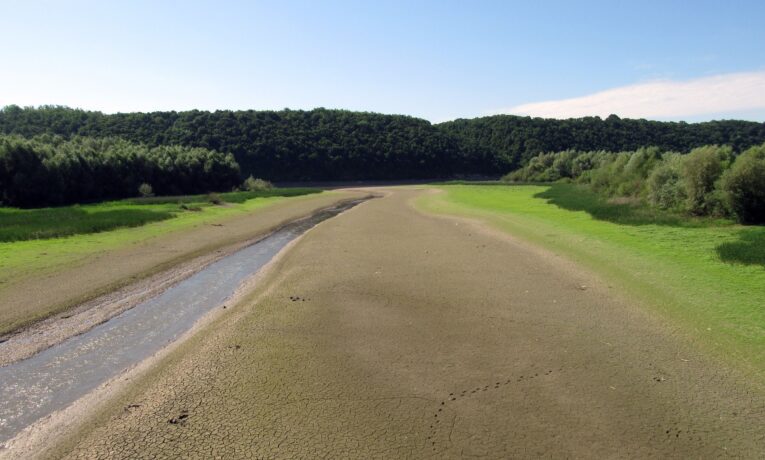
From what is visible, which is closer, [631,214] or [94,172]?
[631,214]

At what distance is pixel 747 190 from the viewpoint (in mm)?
20344

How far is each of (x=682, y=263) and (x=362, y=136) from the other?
4530 inches

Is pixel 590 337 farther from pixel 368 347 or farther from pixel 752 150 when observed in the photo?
pixel 752 150

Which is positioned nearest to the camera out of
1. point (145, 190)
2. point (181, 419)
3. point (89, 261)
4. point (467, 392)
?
point (181, 419)

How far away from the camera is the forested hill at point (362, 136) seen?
100438 millimetres

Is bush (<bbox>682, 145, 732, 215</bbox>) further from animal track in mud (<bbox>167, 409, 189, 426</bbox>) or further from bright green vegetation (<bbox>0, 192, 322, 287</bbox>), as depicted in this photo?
bright green vegetation (<bbox>0, 192, 322, 287</bbox>)

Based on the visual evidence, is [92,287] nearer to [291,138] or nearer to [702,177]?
[702,177]

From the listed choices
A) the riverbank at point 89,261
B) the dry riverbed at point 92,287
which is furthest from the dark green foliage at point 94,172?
the dry riverbed at point 92,287

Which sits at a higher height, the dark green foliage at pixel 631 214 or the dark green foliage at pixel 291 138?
the dark green foliage at pixel 291 138

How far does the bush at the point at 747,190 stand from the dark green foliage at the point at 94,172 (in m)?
45.8

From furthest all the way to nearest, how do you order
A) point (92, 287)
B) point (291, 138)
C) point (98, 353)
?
point (291, 138) → point (92, 287) → point (98, 353)

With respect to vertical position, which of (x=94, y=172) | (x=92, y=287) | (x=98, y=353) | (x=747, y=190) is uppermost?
(x=94, y=172)

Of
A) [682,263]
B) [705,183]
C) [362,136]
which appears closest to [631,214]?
[705,183]

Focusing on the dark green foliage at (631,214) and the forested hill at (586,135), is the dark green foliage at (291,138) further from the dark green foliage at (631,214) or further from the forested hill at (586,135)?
the dark green foliage at (631,214)
